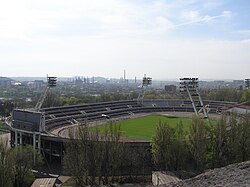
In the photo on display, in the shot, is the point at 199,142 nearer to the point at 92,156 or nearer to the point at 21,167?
the point at 92,156

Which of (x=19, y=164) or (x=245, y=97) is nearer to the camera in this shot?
(x=19, y=164)

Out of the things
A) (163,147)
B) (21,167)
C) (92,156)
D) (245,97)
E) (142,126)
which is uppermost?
(245,97)

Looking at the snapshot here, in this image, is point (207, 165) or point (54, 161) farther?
point (54, 161)

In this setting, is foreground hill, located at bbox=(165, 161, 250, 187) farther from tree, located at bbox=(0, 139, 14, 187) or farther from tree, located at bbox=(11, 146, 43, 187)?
tree, located at bbox=(11, 146, 43, 187)

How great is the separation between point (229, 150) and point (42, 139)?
2675 centimetres

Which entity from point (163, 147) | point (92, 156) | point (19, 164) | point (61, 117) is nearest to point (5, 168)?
point (19, 164)

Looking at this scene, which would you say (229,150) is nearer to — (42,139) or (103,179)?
(103,179)

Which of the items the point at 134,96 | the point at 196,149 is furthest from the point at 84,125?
the point at 134,96

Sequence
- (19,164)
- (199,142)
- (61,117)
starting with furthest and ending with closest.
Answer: (61,117) < (199,142) < (19,164)

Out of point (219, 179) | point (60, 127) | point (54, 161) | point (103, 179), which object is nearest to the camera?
point (219, 179)

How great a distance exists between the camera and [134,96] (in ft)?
367

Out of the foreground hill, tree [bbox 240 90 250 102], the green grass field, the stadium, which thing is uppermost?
the foreground hill

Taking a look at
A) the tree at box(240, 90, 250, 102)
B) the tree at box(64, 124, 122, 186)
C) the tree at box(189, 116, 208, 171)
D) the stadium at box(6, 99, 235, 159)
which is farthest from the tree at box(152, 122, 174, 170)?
the tree at box(240, 90, 250, 102)

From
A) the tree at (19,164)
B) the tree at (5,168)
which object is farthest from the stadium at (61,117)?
the tree at (5,168)
